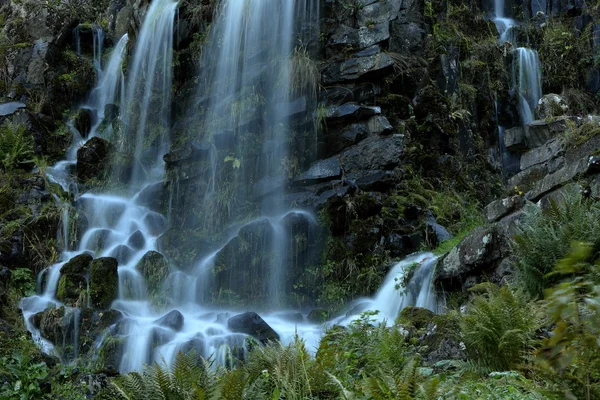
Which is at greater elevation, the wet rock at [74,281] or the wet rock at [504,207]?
Answer: the wet rock at [504,207]

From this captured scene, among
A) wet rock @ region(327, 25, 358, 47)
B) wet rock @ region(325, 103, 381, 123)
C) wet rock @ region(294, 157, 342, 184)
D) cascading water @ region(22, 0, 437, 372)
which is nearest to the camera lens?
cascading water @ region(22, 0, 437, 372)

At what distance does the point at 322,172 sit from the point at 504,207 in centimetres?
474

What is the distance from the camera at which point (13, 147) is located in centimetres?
1366

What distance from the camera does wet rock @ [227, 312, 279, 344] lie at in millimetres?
8891

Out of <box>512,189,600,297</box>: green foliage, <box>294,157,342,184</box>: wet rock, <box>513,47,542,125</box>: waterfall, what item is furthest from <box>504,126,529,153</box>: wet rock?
<box>512,189,600,297</box>: green foliage

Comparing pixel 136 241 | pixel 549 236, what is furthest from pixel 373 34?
pixel 549 236

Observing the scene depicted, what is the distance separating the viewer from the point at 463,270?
26.3 feet

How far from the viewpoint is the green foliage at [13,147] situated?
13453mm

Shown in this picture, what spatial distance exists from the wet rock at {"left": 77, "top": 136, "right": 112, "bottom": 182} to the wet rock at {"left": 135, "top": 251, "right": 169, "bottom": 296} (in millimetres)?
3696

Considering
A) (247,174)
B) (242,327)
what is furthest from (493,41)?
(242,327)

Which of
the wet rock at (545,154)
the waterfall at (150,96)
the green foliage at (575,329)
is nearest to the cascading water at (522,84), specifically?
the wet rock at (545,154)

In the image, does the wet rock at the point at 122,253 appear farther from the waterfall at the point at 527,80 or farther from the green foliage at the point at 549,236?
the waterfall at the point at 527,80

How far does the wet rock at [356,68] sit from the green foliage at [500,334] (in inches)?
345

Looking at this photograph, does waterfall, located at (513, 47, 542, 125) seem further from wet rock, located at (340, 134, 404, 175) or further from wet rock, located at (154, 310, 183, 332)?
wet rock, located at (154, 310, 183, 332)
